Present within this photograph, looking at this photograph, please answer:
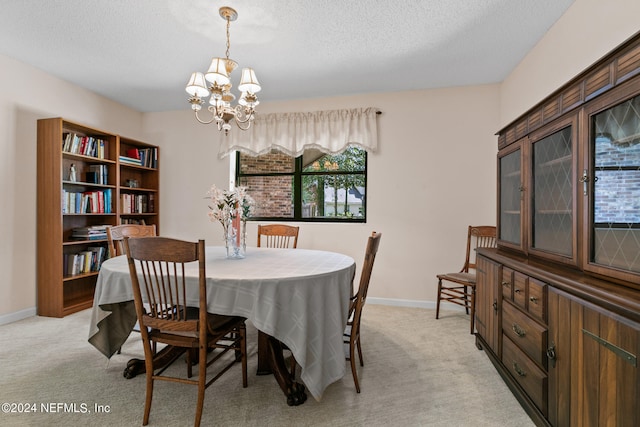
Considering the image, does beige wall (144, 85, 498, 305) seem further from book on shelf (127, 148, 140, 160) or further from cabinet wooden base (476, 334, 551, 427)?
book on shelf (127, 148, 140, 160)

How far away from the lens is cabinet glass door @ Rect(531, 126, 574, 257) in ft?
5.18

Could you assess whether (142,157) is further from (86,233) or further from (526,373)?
(526,373)

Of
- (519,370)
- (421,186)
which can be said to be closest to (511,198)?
(519,370)

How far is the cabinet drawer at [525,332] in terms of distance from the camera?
154 centimetres

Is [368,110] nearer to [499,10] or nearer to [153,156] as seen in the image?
[499,10]

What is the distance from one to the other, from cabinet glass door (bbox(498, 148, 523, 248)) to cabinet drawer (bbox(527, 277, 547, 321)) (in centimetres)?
51

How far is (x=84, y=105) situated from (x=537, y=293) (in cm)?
475

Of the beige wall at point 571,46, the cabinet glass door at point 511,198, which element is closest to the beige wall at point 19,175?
the cabinet glass door at point 511,198

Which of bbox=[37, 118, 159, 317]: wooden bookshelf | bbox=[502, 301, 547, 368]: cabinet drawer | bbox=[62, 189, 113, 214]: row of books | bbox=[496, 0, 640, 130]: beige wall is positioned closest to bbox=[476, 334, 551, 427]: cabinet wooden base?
bbox=[502, 301, 547, 368]: cabinet drawer

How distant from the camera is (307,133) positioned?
3.89m

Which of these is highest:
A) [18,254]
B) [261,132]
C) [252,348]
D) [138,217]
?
[261,132]

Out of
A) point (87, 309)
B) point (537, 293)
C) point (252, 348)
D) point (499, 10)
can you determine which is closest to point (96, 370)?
point (252, 348)

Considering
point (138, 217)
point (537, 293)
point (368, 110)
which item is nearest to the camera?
point (537, 293)

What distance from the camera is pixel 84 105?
12.2 ft
